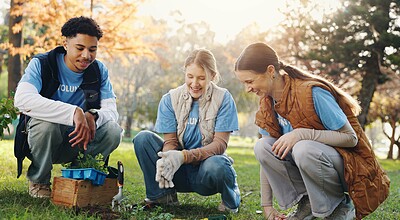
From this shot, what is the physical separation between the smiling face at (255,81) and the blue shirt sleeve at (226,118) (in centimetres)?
51

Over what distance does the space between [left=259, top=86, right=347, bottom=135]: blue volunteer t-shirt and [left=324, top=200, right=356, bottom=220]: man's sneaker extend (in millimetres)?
515

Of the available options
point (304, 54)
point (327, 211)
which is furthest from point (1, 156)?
point (304, 54)

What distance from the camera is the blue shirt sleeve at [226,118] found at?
360 cm

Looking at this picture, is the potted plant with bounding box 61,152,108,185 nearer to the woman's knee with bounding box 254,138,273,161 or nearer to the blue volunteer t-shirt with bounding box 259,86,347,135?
the woman's knee with bounding box 254,138,273,161

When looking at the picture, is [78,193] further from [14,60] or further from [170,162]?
[14,60]

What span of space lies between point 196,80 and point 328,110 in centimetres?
103

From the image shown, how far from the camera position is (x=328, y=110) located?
2922 mm

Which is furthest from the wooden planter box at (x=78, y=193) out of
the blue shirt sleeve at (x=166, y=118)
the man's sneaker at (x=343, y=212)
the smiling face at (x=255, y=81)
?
the man's sneaker at (x=343, y=212)

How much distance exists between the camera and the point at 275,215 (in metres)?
3.26

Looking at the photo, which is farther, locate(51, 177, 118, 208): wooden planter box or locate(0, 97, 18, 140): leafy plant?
locate(0, 97, 18, 140): leafy plant

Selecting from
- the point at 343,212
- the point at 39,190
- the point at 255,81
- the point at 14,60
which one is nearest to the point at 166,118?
the point at 255,81

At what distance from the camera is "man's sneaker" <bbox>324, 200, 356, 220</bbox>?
10.1ft

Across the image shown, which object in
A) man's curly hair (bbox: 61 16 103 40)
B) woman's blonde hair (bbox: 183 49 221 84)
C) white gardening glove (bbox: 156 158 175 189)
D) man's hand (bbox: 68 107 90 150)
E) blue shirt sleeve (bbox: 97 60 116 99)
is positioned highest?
man's curly hair (bbox: 61 16 103 40)

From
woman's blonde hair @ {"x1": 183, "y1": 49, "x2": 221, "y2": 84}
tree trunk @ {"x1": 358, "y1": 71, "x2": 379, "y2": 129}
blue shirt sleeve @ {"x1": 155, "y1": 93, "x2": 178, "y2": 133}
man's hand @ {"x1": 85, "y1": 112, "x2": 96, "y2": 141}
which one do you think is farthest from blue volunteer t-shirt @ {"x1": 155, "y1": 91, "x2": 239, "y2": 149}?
tree trunk @ {"x1": 358, "y1": 71, "x2": 379, "y2": 129}
